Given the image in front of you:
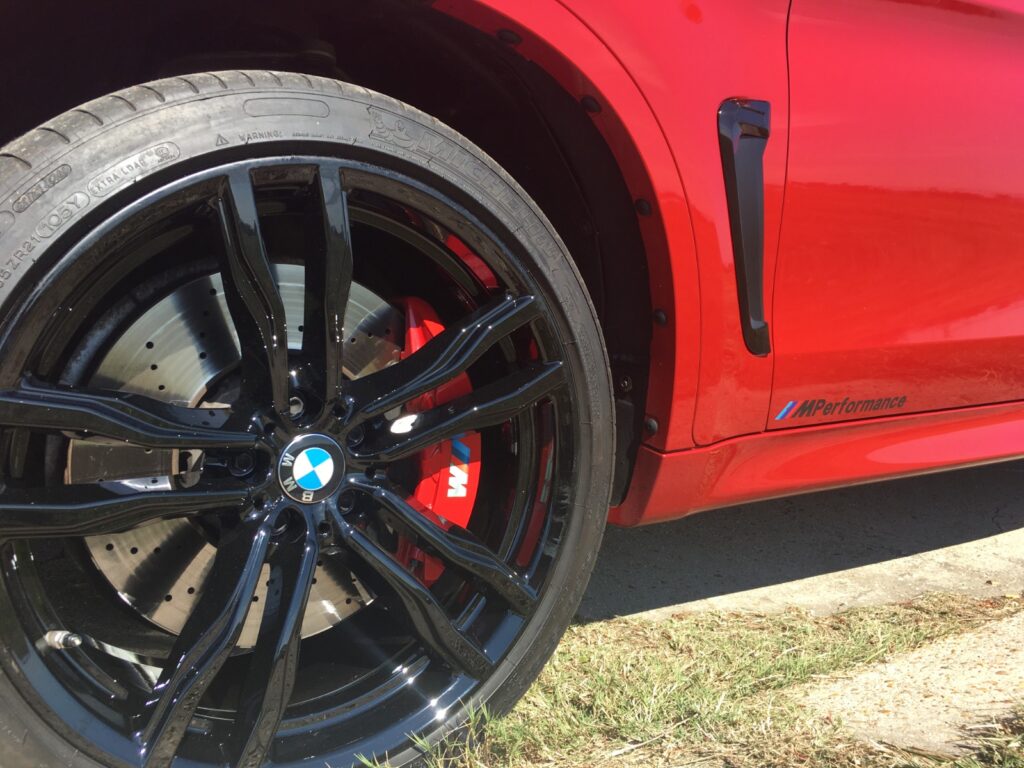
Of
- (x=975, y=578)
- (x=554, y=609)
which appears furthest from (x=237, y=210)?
(x=975, y=578)

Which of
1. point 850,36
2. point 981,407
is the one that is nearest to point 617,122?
point 850,36

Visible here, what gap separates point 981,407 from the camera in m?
2.27

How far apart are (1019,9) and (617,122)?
110cm

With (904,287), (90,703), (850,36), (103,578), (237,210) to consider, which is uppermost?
(850,36)

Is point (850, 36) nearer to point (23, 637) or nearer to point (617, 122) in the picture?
point (617, 122)

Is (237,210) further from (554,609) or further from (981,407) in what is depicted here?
(981,407)

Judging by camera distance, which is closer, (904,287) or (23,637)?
(23,637)

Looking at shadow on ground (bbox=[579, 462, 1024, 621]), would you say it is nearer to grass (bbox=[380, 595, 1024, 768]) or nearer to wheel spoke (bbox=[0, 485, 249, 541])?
grass (bbox=[380, 595, 1024, 768])

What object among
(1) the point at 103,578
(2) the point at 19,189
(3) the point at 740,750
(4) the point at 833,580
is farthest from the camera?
(4) the point at 833,580

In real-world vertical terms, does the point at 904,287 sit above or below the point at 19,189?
above

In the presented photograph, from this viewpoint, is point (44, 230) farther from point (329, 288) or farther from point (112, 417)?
point (329, 288)

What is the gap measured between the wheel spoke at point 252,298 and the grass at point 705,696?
2.24 feet

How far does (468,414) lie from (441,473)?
0.87 ft

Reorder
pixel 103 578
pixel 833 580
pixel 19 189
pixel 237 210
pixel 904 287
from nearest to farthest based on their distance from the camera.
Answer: pixel 19 189, pixel 237 210, pixel 103 578, pixel 904 287, pixel 833 580
